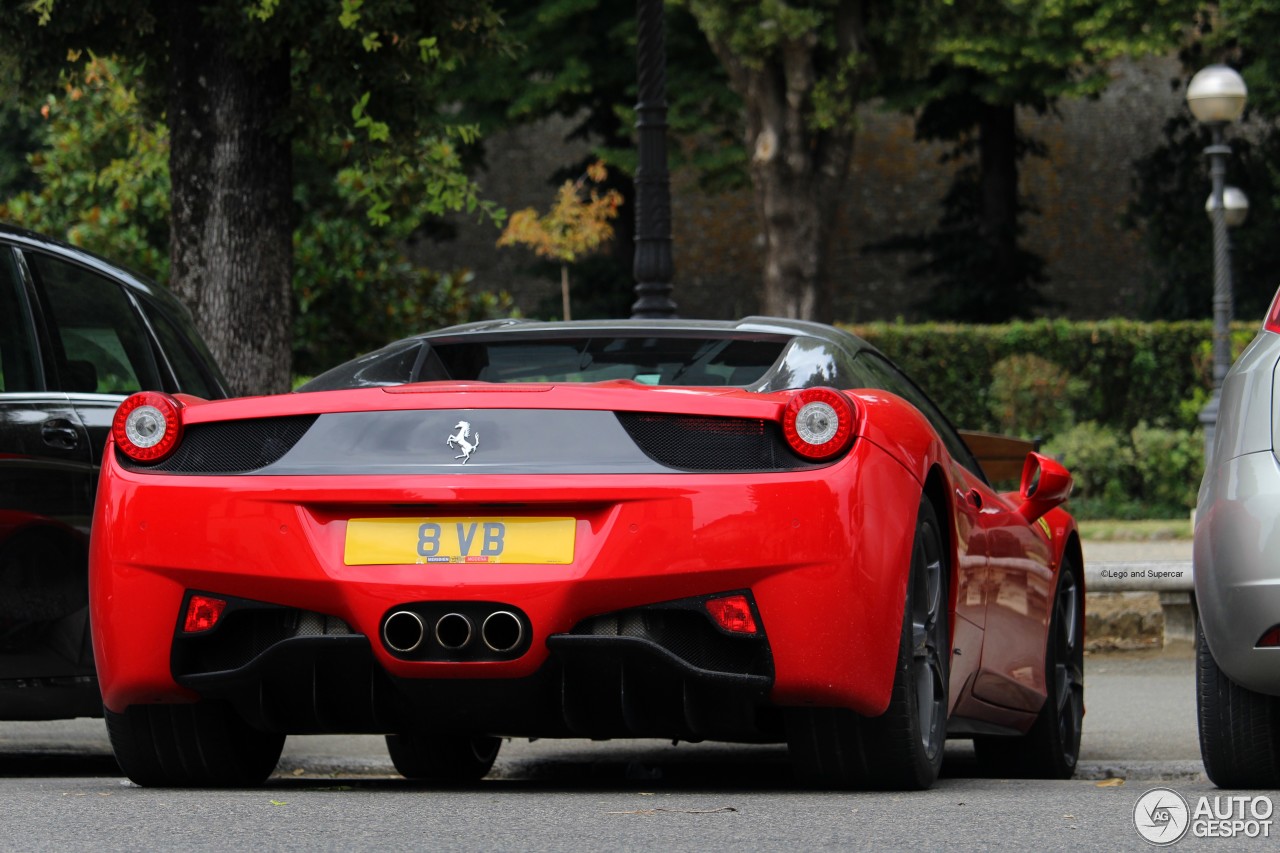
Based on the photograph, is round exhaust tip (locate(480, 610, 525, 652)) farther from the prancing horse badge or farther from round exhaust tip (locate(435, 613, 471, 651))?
the prancing horse badge

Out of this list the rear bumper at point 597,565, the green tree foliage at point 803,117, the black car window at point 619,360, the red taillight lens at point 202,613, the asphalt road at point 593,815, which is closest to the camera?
the asphalt road at point 593,815

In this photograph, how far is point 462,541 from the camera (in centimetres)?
441

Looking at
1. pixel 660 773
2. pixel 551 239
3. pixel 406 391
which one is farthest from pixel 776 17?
pixel 406 391

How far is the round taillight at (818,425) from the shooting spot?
4.46m

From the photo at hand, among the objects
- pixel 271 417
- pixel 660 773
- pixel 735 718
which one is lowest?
pixel 660 773

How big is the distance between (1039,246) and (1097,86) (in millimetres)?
15370

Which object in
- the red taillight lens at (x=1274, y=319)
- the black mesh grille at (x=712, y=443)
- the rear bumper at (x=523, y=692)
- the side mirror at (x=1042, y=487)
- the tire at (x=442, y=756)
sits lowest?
the tire at (x=442, y=756)

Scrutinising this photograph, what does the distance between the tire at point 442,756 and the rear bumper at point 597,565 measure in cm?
160

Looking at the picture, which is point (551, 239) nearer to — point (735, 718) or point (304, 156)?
point (304, 156)

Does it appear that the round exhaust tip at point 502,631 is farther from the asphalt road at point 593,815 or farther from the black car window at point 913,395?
the black car window at point 913,395

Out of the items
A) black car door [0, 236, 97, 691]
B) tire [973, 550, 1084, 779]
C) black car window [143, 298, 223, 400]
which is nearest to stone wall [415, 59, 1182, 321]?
black car window [143, 298, 223, 400]

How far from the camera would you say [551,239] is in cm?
2573

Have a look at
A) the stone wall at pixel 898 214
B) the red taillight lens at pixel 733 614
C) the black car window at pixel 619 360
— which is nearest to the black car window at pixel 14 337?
the black car window at pixel 619 360

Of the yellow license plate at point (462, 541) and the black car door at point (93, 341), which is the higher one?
the black car door at point (93, 341)
